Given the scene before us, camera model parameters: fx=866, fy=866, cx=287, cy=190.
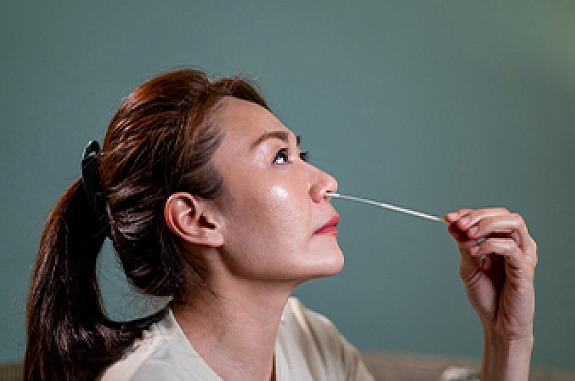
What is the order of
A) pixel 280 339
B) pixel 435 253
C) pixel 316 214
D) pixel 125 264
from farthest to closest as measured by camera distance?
1. pixel 435 253
2. pixel 280 339
3. pixel 125 264
4. pixel 316 214

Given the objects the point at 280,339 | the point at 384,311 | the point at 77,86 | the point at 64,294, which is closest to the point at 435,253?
the point at 384,311

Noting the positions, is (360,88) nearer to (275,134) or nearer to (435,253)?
(435,253)

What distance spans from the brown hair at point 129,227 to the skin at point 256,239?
0.03 meters

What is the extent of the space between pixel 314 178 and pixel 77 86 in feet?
3.48

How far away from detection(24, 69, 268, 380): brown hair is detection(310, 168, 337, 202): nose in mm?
139

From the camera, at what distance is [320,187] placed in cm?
129

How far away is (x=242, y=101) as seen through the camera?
4.54 feet

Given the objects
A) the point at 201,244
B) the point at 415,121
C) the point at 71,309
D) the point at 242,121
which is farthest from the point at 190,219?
the point at 415,121

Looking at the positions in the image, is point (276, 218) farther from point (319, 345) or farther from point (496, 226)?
point (319, 345)

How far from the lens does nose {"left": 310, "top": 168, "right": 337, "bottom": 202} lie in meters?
1.28

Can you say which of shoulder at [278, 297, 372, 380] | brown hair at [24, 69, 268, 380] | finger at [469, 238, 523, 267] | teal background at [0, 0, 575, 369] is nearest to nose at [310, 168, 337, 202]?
brown hair at [24, 69, 268, 380]

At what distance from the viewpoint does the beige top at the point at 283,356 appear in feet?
4.23

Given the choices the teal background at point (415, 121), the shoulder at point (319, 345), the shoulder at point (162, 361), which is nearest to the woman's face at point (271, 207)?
the shoulder at point (162, 361)

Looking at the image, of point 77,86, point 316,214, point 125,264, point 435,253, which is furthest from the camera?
point 435,253
